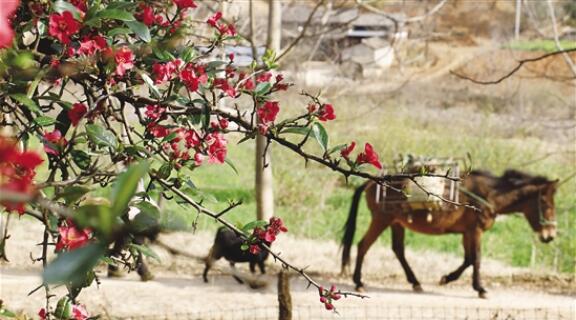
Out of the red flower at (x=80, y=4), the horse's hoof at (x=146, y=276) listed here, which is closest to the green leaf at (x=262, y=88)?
the red flower at (x=80, y=4)

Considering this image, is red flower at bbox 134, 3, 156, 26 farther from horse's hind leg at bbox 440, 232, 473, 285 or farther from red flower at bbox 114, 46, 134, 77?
horse's hind leg at bbox 440, 232, 473, 285

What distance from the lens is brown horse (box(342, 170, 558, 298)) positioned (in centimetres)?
814

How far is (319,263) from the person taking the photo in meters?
10.1

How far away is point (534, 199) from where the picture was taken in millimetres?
8203

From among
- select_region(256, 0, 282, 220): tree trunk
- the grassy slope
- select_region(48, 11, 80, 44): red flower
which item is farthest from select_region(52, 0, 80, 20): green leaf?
the grassy slope

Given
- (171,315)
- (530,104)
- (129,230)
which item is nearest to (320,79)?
(530,104)

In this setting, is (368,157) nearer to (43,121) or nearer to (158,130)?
(158,130)

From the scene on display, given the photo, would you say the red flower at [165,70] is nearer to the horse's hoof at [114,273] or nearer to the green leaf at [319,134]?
the green leaf at [319,134]

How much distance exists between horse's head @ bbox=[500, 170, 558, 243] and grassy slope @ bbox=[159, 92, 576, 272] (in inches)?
96.8

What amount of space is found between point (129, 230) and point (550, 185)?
7554mm

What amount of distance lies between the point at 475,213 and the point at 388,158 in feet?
21.1

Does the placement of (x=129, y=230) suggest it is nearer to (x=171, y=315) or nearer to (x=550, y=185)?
(x=171, y=315)

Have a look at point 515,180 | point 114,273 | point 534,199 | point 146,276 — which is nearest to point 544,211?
point 534,199

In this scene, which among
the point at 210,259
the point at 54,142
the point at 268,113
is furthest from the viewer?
the point at 268,113
